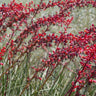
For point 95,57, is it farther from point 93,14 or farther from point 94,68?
point 93,14

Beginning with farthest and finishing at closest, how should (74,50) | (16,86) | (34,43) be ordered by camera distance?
(16,86) < (34,43) < (74,50)

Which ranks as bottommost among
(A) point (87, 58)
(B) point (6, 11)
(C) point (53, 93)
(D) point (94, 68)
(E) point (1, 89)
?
(C) point (53, 93)

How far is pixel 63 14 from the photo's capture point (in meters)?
3.14

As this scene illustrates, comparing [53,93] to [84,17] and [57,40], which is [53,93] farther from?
[84,17]

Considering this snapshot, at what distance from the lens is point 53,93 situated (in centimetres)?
329

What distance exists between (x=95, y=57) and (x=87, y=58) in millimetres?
89

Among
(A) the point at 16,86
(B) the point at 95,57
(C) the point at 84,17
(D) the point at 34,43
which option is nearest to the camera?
(B) the point at 95,57

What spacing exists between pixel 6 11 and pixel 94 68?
151 centimetres

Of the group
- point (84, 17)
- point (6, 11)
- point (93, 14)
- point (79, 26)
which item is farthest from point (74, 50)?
point (93, 14)

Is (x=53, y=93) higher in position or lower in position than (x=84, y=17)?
higher

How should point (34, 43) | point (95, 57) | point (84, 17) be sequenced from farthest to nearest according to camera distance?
point (84, 17) → point (34, 43) → point (95, 57)

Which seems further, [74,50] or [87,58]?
[74,50]

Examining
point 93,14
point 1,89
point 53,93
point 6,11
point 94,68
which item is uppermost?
point 6,11

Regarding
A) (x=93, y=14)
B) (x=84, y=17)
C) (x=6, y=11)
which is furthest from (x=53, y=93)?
(x=93, y=14)
